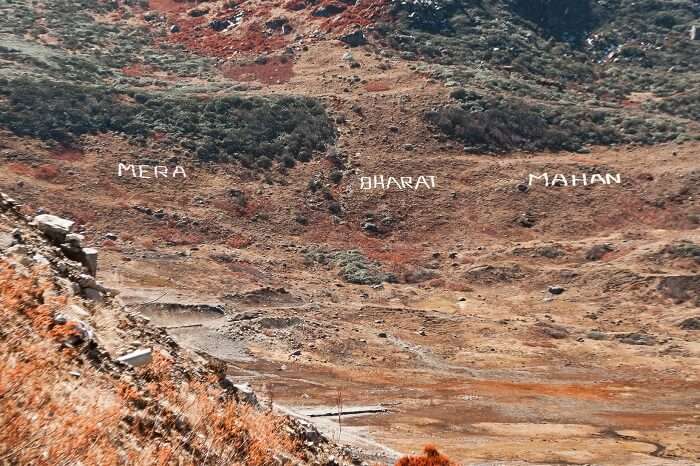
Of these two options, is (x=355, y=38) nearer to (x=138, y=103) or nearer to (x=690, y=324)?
(x=138, y=103)

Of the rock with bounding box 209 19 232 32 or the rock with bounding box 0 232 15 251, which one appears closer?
the rock with bounding box 0 232 15 251

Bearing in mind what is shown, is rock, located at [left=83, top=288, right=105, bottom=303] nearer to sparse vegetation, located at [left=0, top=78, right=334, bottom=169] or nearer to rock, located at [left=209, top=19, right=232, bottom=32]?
sparse vegetation, located at [left=0, top=78, right=334, bottom=169]

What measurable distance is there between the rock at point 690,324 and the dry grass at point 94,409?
43116 mm

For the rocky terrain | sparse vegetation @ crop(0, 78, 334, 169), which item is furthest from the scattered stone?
sparse vegetation @ crop(0, 78, 334, 169)

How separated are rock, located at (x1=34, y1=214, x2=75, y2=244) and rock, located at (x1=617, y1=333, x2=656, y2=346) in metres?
40.3

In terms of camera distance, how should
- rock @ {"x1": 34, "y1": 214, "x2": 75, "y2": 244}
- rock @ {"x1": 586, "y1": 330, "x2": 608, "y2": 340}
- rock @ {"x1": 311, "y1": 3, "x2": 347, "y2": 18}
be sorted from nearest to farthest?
rock @ {"x1": 34, "y1": 214, "x2": 75, "y2": 244} < rock @ {"x1": 586, "y1": 330, "x2": 608, "y2": 340} < rock @ {"x1": 311, "y1": 3, "x2": 347, "y2": 18}

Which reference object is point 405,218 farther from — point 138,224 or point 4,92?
point 4,92

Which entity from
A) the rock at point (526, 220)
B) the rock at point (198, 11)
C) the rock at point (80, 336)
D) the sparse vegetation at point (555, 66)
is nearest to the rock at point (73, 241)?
the rock at point (80, 336)

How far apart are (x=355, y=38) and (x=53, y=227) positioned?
8231cm

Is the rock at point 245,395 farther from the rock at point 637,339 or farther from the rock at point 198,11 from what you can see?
the rock at point 198,11

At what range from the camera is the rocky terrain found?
107 feet

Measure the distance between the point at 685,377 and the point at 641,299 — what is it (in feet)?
39.2

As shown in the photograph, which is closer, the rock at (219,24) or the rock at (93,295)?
the rock at (93,295)

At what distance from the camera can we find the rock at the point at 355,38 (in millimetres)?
89688
